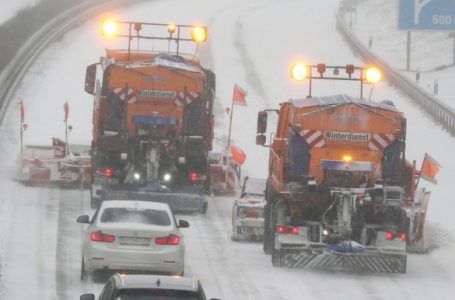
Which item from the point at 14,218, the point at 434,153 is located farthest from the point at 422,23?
the point at 14,218

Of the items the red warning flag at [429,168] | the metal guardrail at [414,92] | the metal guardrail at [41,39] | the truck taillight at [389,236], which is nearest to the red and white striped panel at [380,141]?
the truck taillight at [389,236]

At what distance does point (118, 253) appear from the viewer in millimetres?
19969

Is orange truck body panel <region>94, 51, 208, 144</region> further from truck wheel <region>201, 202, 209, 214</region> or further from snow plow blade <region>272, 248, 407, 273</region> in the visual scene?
snow plow blade <region>272, 248, 407, 273</region>

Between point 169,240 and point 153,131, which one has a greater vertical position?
point 153,131

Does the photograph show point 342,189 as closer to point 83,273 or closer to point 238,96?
point 83,273

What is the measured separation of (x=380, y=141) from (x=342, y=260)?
2.24 m

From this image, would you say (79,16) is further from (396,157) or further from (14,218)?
(396,157)

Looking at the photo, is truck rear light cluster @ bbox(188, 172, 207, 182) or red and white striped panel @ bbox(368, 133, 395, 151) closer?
red and white striped panel @ bbox(368, 133, 395, 151)

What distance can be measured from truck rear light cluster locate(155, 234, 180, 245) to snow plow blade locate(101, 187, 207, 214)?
25.5 ft

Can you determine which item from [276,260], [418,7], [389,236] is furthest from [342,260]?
[418,7]


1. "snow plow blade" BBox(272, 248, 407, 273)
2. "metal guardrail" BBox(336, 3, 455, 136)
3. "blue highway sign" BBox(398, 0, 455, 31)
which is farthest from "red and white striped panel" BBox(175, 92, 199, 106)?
"blue highway sign" BBox(398, 0, 455, 31)

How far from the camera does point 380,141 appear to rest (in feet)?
76.1

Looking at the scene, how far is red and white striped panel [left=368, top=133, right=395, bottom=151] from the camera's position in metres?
23.2

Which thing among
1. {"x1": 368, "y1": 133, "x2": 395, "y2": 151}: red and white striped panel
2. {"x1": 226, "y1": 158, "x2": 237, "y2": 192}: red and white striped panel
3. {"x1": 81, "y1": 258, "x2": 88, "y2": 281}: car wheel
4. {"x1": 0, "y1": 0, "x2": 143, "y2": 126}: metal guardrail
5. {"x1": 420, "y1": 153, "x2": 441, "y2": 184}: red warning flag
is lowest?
{"x1": 81, "y1": 258, "x2": 88, "y2": 281}: car wheel
